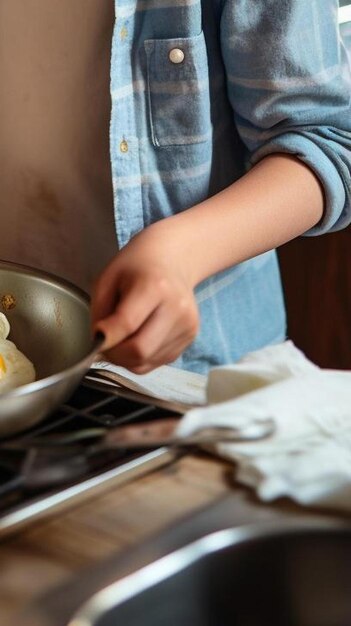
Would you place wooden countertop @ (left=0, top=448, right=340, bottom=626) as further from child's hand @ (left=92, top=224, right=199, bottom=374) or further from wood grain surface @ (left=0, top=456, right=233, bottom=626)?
child's hand @ (left=92, top=224, right=199, bottom=374)

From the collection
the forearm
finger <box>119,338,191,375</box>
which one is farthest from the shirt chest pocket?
finger <box>119,338,191,375</box>

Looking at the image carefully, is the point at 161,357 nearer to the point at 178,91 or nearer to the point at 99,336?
the point at 99,336

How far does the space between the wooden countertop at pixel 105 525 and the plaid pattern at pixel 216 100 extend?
1.66ft

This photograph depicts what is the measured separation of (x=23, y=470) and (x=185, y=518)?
126mm

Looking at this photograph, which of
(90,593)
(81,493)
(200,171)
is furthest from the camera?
(200,171)

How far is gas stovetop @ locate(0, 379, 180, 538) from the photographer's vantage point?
0.73m

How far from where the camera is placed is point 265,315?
1.48 m

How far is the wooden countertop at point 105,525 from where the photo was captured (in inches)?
27.4

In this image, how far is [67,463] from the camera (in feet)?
2.39

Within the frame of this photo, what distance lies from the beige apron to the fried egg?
273mm

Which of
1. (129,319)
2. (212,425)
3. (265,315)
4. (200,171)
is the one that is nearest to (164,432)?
(212,425)

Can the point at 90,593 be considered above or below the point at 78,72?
below

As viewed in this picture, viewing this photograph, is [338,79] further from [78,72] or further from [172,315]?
[172,315]

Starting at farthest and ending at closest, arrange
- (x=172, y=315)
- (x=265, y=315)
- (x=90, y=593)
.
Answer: (x=265, y=315)
(x=172, y=315)
(x=90, y=593)
